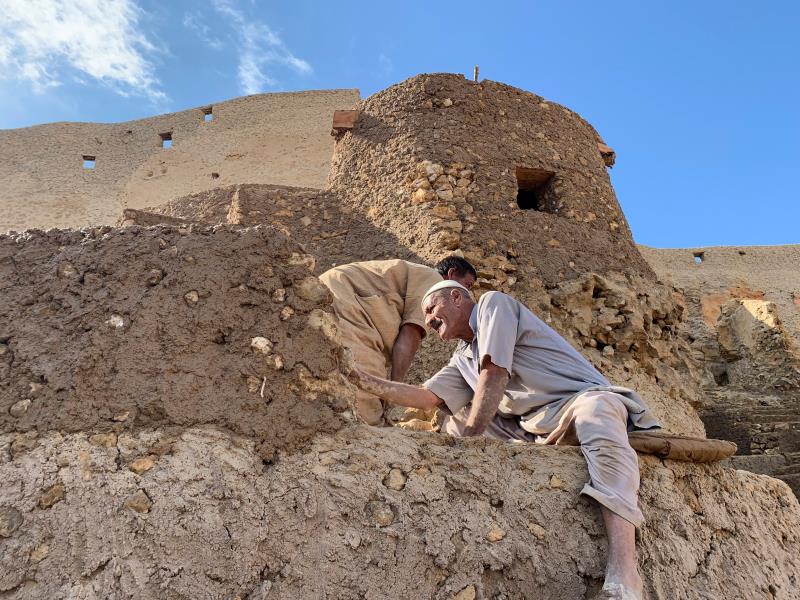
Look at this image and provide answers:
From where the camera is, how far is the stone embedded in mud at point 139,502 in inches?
72.4

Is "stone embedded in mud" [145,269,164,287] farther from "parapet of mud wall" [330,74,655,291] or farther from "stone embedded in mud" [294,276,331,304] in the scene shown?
"parapet of mud wall" [330,74,655,291]

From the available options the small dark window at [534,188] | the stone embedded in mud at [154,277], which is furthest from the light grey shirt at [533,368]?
the small dark window at [534,188]

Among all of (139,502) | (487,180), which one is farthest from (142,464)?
(487,180)

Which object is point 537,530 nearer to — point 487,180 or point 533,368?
point 533,368

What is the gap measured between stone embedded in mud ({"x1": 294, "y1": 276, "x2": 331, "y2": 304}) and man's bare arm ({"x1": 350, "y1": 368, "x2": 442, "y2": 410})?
0.34 metres

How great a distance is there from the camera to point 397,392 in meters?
2.80

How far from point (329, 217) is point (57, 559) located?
17.3 ft

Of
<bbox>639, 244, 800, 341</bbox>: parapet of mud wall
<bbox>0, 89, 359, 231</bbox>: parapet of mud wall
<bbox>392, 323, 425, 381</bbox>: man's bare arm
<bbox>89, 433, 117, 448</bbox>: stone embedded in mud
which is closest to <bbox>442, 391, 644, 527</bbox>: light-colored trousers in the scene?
<bbox>392, 323, 425, 381</bbox>: man's bare arm

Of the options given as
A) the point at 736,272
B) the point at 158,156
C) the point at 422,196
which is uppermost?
the point at 158,156

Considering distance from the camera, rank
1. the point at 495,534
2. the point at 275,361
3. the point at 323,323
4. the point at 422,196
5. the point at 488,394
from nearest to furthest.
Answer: the point at 495,534 → the point at 275,361 → the point at 323,323 → the point at 488,394 → the point at 422,196

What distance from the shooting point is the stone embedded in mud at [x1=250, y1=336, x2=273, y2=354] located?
2.25 meters

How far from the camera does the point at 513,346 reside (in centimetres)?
263

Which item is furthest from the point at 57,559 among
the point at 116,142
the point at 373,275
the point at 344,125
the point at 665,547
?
the point at 116,142

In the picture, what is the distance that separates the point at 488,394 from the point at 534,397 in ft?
0.61
